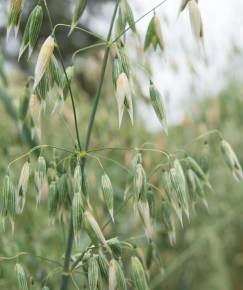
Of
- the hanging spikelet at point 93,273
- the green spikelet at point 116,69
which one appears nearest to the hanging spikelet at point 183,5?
the green spikelet at point 116,69

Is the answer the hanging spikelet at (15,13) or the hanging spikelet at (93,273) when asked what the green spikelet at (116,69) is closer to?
the hanging spikelet at (15,13)

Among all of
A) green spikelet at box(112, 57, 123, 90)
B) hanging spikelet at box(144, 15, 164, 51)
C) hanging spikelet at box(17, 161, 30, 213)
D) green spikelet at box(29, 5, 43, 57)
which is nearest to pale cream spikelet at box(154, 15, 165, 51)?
hanging spikelet at box(144, 15, 164, 51)

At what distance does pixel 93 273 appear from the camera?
3.53 ft

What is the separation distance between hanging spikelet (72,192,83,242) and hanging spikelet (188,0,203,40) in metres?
0.35

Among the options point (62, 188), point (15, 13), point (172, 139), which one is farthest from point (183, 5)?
point (172, 139)

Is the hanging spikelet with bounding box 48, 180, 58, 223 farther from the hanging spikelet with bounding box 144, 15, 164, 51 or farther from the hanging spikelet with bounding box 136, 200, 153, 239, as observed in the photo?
the hanging spikelet with bounding box 144, 15, 164, 51

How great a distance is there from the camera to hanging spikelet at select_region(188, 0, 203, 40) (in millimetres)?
1113

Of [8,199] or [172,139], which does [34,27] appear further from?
[172,139]

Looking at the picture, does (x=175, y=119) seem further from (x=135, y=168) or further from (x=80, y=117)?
(x=135, y=168)

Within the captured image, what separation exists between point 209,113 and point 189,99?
0.94 feet

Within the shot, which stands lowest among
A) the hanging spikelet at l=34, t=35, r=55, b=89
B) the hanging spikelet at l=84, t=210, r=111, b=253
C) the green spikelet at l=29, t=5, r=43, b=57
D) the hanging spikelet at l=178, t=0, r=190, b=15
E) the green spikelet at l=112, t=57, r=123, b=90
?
the hanging spikelet at l=84, t=210, r=111, b=253

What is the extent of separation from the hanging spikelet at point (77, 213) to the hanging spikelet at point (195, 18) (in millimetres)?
346

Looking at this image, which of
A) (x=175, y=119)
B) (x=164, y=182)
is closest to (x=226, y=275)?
(x=175, y=119)

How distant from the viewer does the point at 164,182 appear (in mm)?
1205
